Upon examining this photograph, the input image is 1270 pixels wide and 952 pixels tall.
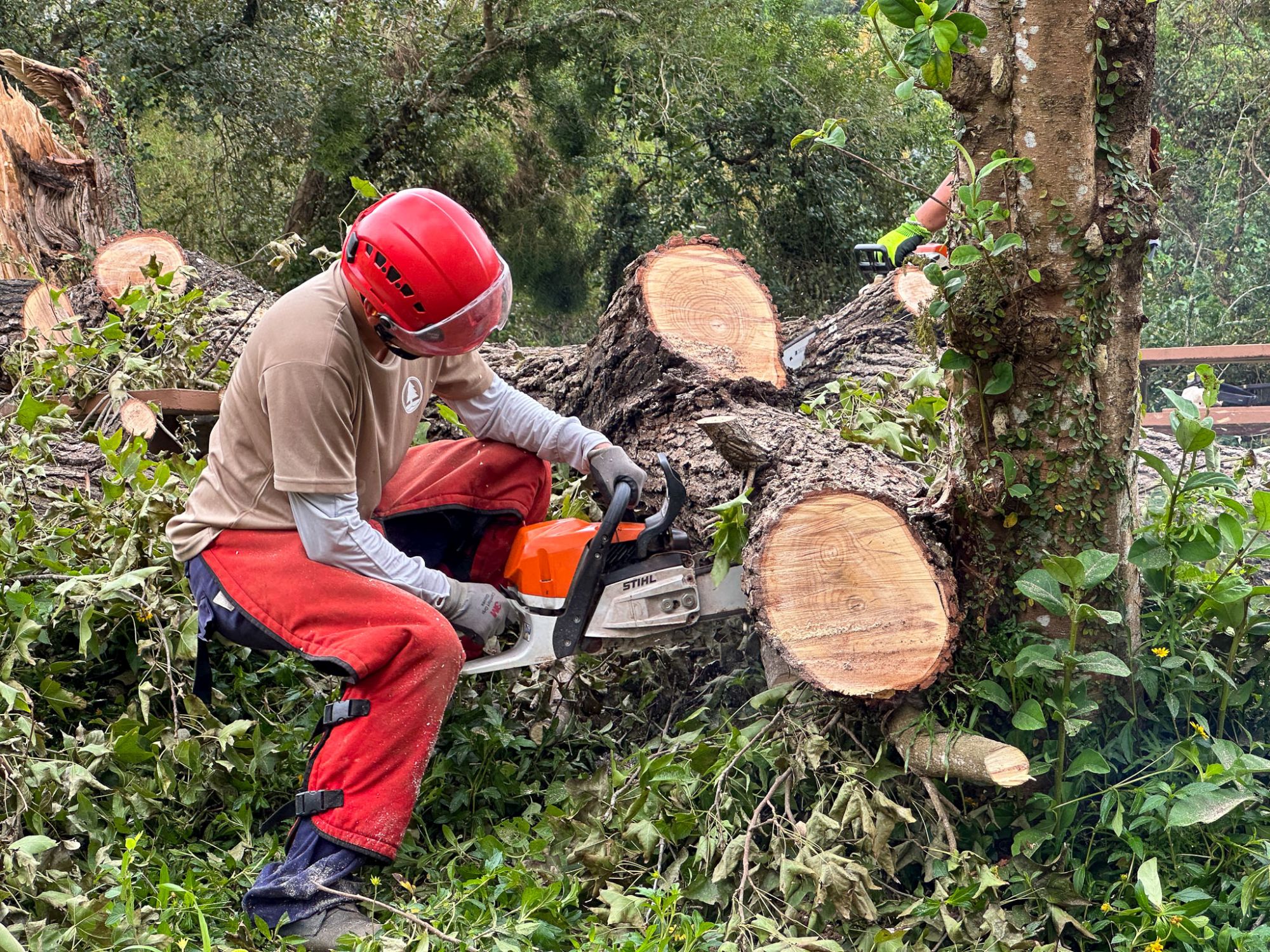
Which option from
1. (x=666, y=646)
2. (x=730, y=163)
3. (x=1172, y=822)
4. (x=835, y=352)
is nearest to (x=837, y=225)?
(x=730, y=163)

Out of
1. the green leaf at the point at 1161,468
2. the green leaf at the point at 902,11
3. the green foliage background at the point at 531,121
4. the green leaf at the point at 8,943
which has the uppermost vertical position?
the green leaf at the point at 902,11

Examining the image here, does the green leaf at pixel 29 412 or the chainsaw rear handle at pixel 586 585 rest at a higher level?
the green leaf at pixel 29 412

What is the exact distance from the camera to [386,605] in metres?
2.64

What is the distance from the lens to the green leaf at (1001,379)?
2418 mm

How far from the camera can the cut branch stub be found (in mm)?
5758

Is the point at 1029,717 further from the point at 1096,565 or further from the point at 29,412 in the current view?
the point at 29,412

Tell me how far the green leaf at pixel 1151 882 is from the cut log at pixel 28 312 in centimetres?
465

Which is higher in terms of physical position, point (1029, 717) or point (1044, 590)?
point (1044, 590)

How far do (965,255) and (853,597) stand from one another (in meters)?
0.83

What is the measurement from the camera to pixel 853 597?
97.7 inches

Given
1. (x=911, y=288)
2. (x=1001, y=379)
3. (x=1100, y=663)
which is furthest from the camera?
(x=911, y=288)

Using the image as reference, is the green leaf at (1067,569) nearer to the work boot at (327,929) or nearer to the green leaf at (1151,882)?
the green leaf at (1151,882)

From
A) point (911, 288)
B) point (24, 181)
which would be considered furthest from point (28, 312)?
point (911, 288)

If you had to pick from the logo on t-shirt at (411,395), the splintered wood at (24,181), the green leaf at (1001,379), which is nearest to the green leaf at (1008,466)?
the green leaf at (1001,379)
